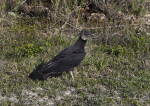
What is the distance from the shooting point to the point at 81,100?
4.34 meters

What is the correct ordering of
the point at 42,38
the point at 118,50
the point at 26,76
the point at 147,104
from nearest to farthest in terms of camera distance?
→ the point at 147,104, the point at 26,76, the point at 118,50, the point at 42,38

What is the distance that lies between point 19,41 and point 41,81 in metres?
1.54

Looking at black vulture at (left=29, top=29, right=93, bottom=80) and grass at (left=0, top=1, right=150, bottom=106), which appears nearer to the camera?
grass at (left=0, top=1, right=150, bottom=106)

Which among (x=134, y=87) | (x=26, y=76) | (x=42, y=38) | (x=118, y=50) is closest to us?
(x=134, y=87)

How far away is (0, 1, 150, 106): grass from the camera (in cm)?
446

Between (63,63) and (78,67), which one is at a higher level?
(63,63)

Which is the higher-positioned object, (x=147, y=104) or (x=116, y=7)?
(x=116, y=7)

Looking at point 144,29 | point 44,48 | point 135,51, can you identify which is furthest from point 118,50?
point 44,48

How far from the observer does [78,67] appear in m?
5.41

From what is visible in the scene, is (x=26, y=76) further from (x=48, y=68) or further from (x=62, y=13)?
(x=62, y=13)

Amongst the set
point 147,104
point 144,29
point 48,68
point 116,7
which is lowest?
point 147,104

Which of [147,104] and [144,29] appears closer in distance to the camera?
[147,104]

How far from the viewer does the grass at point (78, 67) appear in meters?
4.46

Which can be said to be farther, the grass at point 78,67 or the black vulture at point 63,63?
the black vulture at point 63,63
